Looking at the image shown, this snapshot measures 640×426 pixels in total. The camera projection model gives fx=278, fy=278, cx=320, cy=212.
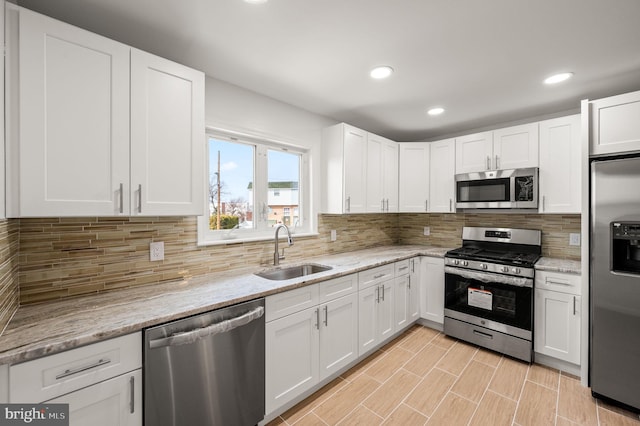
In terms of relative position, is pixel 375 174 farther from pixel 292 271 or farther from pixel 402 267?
pixel 292 271

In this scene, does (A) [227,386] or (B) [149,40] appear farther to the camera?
(B) [149,40]

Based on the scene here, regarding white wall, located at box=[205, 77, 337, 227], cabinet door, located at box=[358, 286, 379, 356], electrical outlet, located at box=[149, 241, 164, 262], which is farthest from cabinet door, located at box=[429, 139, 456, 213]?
electrical outlet, located at box=[149, 241, 164, 262]

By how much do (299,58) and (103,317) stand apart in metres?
1.87

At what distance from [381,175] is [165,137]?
7.77ft

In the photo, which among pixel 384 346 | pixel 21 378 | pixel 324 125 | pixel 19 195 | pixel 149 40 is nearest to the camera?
pixel 21 378

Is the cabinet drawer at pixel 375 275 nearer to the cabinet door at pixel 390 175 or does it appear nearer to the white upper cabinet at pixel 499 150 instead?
the cabinet door at pixel 390 175

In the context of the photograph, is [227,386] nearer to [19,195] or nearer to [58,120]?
[19,195]

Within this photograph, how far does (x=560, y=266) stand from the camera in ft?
7.89

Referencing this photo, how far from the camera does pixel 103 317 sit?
4.25ft

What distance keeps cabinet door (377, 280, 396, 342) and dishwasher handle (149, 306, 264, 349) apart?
139cm

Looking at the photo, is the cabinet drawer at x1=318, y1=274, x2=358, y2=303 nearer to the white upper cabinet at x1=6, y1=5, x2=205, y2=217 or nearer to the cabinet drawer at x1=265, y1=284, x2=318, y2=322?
the cabinet drawer at x1=265, y1=284, x2=318, y2=322

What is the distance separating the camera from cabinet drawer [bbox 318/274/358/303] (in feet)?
6.79

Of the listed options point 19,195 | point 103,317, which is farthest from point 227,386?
point 19,195

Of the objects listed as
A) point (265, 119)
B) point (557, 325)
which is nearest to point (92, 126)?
point (265, 119)
